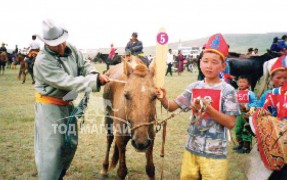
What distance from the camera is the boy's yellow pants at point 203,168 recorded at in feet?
9.07

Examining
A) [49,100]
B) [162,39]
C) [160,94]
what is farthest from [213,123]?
[49,100]

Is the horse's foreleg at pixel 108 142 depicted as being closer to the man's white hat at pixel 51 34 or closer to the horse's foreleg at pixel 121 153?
the horse's foreleg at pixel 121 153

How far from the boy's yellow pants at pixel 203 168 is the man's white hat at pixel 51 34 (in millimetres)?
1969

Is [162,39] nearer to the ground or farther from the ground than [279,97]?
farther from the ground

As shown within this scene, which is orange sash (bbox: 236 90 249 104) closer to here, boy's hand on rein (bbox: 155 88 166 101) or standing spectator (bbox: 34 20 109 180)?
boy's hand on rein (bbox: 155 88 166 101)

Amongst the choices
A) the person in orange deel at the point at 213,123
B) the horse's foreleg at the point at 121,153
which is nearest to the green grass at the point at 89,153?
the horse's foreleg at the point at 121,153

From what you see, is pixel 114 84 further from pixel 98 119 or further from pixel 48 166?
pixel 98 119

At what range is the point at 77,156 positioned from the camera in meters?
5.97

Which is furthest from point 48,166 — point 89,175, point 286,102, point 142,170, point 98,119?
point 98,119

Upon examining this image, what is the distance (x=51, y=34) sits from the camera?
3246 millimetres

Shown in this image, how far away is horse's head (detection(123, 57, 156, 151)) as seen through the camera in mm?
3057

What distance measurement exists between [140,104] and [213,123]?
32.4 inches

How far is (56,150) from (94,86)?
3.12ft

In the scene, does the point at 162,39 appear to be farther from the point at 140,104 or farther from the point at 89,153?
the point at 89,153
